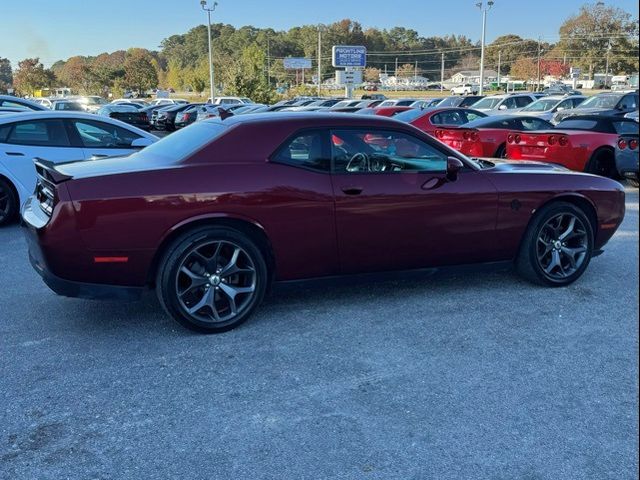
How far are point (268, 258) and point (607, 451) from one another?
8.00ft

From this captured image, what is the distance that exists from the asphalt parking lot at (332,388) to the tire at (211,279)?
15cm

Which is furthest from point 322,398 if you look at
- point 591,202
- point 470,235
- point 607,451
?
point 591,202

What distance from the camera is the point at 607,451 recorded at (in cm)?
278

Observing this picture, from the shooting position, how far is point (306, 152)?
14.4ft

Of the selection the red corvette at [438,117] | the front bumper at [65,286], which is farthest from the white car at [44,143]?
the red corvette at [438,117]

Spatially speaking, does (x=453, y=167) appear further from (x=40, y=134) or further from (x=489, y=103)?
(x=489, y=103)

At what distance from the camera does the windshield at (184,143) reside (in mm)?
4293

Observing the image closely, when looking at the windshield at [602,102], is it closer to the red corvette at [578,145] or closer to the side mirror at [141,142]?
the red corvette at [578,145]

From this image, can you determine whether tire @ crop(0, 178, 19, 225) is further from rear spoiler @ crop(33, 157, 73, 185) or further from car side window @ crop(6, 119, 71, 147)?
rear spoiler @ crop(33, 157, 73, 185)

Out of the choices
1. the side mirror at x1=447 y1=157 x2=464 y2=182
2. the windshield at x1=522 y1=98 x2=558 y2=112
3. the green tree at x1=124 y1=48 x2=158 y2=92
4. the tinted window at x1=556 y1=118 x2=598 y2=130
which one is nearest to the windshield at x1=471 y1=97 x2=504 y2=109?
the windshield at x1=522 y1=98 x2=558 y2=112

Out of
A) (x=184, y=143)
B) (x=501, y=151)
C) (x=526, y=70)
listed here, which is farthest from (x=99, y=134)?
(x=526, y=70)

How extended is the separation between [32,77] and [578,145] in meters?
90.5

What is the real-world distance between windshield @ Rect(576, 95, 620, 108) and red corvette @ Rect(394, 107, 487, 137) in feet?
18.6

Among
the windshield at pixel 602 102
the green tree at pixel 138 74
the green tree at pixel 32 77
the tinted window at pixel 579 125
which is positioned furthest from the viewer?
the green tree at pixel 32 77
